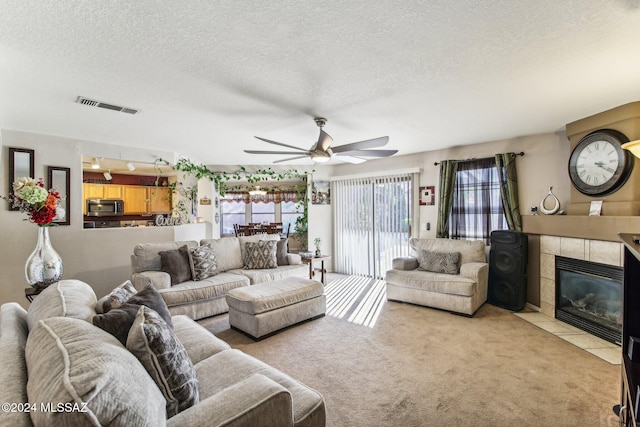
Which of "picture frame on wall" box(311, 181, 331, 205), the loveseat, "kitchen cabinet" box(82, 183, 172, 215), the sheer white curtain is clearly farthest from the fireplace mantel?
"kitchen cabinet" box(82, 183, 172, 215)

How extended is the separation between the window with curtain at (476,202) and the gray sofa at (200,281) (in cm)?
282

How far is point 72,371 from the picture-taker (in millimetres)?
786

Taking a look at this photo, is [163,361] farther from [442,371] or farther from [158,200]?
[158,200]

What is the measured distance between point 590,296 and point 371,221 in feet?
11.0

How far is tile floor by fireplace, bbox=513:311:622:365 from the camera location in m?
2.73

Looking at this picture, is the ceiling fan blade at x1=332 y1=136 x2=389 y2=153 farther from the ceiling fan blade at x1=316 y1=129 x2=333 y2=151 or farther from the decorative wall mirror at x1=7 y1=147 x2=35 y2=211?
the decorative wall mirror at x1=7 y1=147 x2=35 y2=211

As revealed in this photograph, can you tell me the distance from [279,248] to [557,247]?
12.5 ft

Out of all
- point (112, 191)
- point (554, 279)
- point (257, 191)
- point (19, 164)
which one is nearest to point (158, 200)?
point (112, 191)

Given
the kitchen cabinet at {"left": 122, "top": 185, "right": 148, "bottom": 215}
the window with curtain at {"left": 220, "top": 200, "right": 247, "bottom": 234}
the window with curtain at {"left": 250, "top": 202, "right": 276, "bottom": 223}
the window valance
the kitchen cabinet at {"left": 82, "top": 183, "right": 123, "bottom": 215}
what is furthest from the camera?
the window with curtain at {"left": 250, "top": 202, "right": 276, "bottom": 223}

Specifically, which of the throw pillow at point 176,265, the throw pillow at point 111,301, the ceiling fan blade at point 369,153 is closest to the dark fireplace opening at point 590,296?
the ceiling fan blade at point 369,153

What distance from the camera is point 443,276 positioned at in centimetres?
394

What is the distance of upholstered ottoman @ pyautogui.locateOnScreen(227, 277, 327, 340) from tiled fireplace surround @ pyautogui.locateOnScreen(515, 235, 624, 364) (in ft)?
8.87

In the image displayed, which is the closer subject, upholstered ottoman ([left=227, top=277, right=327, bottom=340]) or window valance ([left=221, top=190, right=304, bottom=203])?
upholstered ottoman ([left=227, top=277, right=327, bottom=340])

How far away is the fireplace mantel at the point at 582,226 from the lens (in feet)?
9.39
